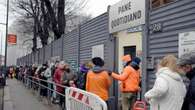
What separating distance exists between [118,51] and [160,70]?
6.48m

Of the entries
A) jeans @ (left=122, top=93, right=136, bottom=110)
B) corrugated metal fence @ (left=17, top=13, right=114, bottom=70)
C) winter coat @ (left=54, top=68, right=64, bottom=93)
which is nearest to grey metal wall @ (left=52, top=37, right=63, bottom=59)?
corrugated metal fence @ (left=17, top=13, right=114, bottom=70)

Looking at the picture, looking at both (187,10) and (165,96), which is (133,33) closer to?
(187,10)

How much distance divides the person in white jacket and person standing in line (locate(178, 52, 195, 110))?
0.14 metres

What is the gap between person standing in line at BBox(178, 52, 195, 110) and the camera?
6.05 m

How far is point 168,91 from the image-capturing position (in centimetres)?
654

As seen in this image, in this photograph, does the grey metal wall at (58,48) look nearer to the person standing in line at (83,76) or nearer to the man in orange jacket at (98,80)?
the person standing in line at (83,76)

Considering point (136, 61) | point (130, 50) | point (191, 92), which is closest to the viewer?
point (191, 92)

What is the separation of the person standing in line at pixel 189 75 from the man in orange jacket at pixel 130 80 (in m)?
3.80

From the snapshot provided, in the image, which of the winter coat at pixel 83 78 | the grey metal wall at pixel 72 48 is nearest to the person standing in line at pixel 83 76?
the winter coat at pixel 83 78

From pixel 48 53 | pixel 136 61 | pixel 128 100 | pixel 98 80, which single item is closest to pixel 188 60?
pixel 98 80

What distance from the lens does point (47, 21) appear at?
38.5 m

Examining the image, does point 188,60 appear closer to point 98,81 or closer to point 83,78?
point 98,81

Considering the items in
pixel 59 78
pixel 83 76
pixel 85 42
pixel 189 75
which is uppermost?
pixel 85 42

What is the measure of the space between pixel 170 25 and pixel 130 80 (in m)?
1.94
